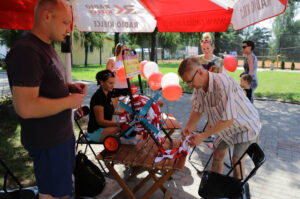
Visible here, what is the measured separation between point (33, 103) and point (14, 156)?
119 inches

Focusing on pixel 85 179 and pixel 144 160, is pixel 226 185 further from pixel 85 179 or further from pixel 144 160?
pixel 85 179

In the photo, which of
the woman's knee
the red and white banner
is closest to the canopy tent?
the red and white banner

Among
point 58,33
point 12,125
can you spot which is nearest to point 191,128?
point 58,33

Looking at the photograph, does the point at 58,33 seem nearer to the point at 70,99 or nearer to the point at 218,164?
the point at 70,99

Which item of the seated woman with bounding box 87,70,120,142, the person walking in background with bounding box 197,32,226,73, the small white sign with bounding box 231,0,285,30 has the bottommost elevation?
the seated woman with bounding box 87,70,120,142

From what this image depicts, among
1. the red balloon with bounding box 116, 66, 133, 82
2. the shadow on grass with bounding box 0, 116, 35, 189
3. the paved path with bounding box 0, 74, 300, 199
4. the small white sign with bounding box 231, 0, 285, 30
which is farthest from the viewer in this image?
the red balloon with bounding box 116, 66, 133, 82

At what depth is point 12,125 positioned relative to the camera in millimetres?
5184

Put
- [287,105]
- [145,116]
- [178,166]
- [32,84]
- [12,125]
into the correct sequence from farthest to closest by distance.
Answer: [287,105]
[12,125]
[145,116]
[178,166]
[32,84]

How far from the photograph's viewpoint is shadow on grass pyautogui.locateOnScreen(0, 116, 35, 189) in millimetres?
3043

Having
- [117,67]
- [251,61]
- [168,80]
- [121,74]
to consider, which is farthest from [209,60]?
[117,67]

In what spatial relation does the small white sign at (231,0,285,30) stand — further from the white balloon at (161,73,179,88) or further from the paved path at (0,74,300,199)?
the paved path at (0,74,300,199)

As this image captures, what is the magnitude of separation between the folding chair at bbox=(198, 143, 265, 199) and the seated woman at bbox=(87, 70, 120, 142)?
3.88 feet

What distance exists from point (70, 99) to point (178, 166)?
1.11 metres

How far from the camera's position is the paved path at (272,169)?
9.35 ft
